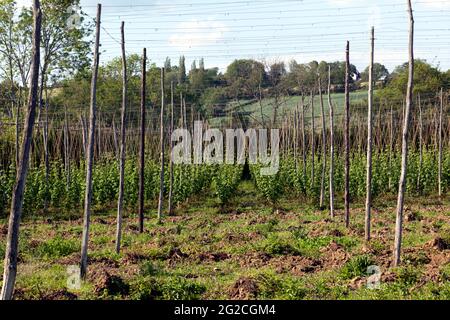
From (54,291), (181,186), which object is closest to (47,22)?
(181,186)

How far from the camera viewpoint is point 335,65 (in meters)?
42.9

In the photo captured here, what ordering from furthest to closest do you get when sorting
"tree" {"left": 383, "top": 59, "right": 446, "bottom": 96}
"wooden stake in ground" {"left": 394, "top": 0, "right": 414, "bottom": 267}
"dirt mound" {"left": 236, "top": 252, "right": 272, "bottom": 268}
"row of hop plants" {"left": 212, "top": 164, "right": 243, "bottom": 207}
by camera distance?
"tree" {"left": 383, "top": 59, "right": 446, "bottom": 96}, "row of hop plants" {"left": 212, "top": 164, "right": 243, "bottom": 207}, "dirt mound" {"left": 236, "top": 252, "right": 272, "bottom": 268}, "wooden stake in ground" {"left": 394, "top": 0, "right": 414, "bottom": 267}

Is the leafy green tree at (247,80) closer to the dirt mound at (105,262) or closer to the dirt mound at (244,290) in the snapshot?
the dirt mound at (105,262)

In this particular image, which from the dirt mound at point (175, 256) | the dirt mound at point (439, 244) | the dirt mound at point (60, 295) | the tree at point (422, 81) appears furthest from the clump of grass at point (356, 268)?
the tree at point (422, 81)

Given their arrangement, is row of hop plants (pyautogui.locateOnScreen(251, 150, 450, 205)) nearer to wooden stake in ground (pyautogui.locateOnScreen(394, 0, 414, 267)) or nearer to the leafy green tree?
wooden stake in ground (pyautogui.locateOnScreen(394, 0, 414, 267))

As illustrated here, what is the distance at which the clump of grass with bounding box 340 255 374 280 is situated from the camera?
28.2ft

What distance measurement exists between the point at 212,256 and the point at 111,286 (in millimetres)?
2786

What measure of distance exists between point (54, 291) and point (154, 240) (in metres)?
4.18

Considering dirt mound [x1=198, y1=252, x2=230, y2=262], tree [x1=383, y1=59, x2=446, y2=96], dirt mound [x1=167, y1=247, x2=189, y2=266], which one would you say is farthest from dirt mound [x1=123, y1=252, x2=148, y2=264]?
tree [x1=383, y1=59, x2=446, y2=96]

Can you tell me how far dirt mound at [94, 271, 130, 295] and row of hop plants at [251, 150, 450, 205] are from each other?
10749 mm

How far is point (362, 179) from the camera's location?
725 inches

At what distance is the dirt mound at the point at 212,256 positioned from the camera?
33.6 ft

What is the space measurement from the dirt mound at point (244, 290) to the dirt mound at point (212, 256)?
237cm

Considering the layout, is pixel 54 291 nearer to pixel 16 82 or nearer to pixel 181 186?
pixel 181 186
